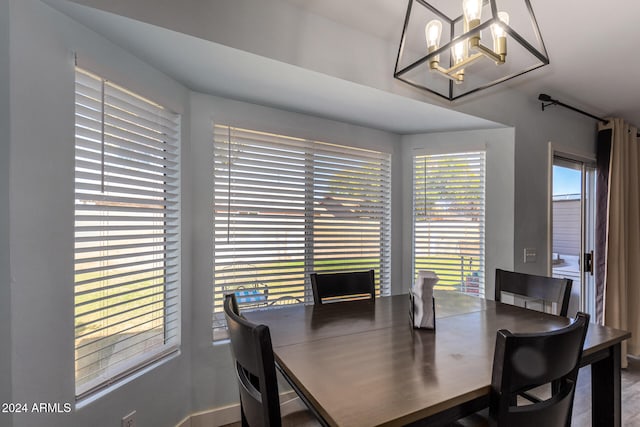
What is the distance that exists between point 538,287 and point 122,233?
2311mm

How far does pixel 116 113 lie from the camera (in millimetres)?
1536

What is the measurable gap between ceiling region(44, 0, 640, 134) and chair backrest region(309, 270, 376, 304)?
1.14m

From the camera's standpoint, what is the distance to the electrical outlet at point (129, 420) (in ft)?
4.97

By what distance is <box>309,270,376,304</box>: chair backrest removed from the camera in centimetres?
195

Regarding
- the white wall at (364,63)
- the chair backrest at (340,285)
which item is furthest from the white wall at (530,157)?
the chair backrest at (340,285)

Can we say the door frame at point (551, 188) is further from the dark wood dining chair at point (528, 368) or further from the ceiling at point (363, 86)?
the dark wood dining chair at point (528, 368)

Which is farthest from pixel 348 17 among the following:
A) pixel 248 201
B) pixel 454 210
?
pixel 454 210

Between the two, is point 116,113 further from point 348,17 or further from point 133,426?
point 133,426

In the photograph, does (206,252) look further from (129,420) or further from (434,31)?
(434,31)

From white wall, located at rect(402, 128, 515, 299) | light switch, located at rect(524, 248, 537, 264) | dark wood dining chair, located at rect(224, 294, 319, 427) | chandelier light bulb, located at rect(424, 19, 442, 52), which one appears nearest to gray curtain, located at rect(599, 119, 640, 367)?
light switch, located at rect(524, 248, 537, 264)

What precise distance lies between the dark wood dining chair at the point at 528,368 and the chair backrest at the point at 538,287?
93 cm

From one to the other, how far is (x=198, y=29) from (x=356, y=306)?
5.24ft

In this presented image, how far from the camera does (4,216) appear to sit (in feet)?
3.55

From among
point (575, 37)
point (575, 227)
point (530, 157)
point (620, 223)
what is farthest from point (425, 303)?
point (620, 223)
